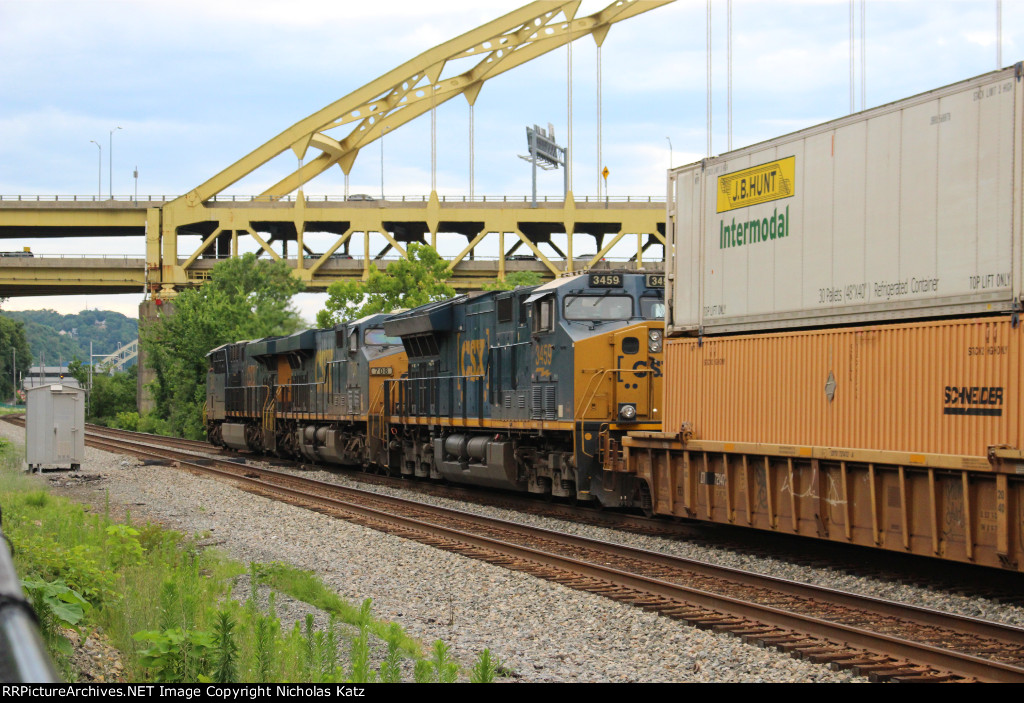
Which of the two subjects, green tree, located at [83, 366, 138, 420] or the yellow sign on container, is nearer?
the yellow sign on container

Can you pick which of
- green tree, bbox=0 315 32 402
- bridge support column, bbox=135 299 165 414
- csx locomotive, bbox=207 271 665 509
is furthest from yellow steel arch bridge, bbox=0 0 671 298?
green tree, bbox=0 315 32 402

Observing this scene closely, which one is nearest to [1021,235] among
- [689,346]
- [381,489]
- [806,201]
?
[806,201]

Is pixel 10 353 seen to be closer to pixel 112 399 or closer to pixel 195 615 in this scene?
pixel 112 399

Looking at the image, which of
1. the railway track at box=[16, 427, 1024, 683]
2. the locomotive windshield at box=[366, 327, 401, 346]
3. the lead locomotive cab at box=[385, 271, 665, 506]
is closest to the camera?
the railway track at box=[16, 427, 1024, 683]

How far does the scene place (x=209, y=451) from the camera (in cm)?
4038

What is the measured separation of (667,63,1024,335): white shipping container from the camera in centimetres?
1015

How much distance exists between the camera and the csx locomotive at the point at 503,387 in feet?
55.6

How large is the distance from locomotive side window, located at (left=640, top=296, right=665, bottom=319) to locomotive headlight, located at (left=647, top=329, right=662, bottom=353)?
2.56 feet

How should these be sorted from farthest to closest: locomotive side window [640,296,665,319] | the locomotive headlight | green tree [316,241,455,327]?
green tree [316,241,455,327] → locomotive side window [640,296,665,319] → the locomotive headlight

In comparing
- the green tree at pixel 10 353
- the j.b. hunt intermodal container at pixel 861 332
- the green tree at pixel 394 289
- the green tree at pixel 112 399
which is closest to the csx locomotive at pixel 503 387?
the j.b. hunt intermodal container at pixel 861 332

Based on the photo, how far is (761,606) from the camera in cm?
914

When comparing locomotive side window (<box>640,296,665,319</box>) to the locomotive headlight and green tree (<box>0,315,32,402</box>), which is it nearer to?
the locomotive headlight

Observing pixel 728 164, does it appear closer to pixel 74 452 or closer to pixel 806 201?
pixel 806 201
